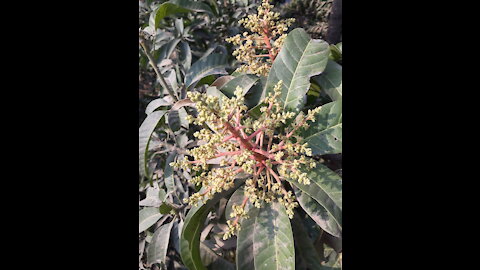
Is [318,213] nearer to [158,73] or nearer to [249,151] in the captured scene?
[249,151]

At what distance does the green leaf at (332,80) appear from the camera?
964mm

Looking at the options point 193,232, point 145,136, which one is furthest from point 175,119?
point 193,232

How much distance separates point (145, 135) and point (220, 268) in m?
0.51

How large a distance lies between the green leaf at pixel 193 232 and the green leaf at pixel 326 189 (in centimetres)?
20

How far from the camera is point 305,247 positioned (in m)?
1.07

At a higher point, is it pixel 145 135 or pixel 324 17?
pixel 324 17

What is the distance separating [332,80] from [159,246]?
0.82 m

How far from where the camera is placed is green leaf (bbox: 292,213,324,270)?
106 centimetres

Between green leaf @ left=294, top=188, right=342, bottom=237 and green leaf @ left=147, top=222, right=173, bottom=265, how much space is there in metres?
0.54
